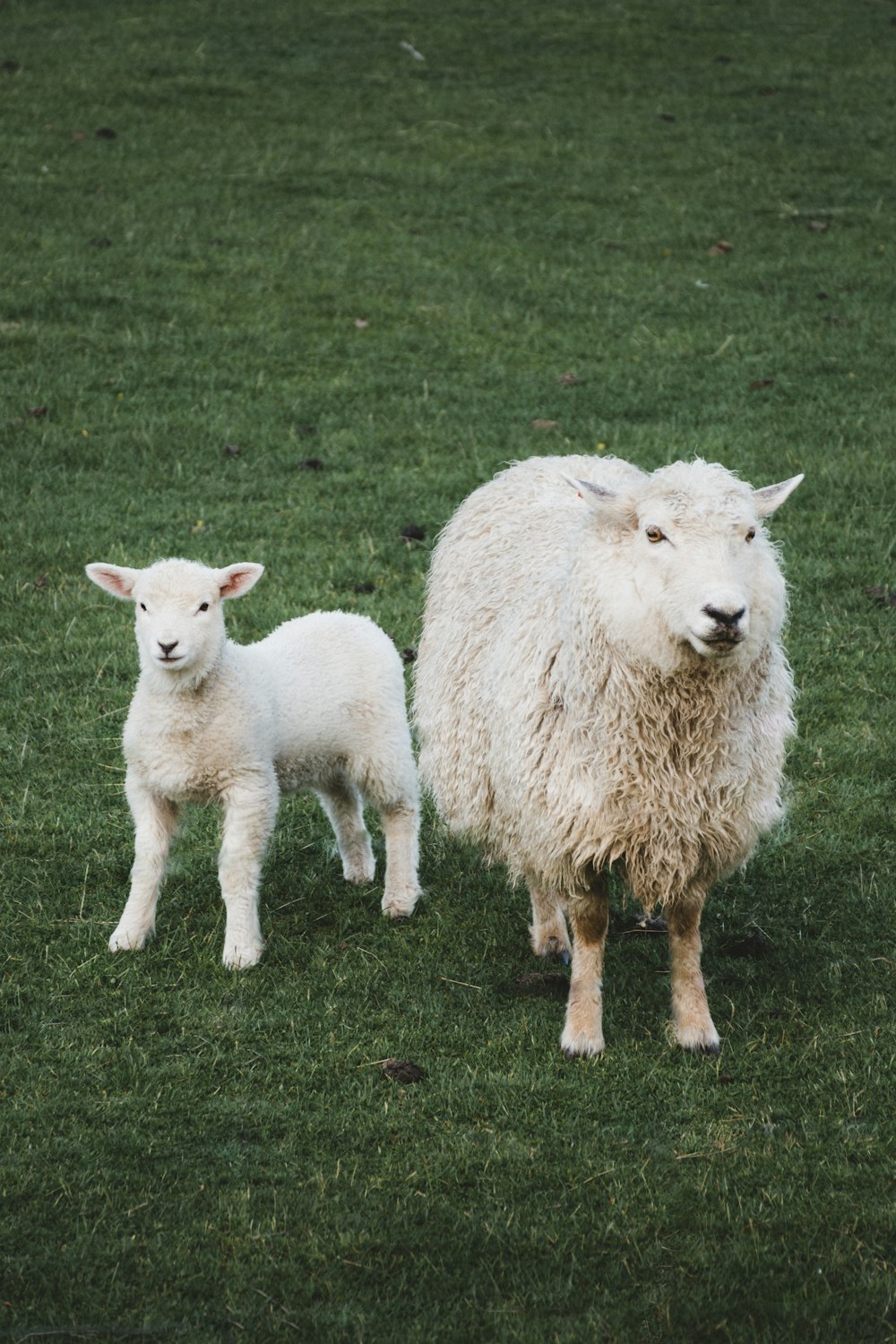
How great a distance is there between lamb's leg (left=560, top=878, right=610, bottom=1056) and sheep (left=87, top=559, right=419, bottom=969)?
1122 millimetres

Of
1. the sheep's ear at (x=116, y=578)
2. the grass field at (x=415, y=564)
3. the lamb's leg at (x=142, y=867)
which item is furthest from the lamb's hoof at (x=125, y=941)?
the sheep's ear at (x=116, y=578)

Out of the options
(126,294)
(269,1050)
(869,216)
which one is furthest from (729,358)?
(269,1050)

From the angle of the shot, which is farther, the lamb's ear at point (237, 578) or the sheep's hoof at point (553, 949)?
the sheep's hoof at point (553, 949)

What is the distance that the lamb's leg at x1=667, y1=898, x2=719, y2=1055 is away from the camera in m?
5.34

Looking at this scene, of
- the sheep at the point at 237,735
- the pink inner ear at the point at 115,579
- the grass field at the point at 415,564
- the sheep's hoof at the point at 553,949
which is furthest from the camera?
the sheep's hoof at the point at 553,949

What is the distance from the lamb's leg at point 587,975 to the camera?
5.29 meters

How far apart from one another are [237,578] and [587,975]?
1926 mm

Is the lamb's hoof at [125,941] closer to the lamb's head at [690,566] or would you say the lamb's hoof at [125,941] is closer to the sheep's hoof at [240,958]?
the sheep's hoof at [240,958]

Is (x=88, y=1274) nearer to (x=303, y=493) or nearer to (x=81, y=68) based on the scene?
(x=303, y=493)

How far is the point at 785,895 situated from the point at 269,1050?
2.40 meters

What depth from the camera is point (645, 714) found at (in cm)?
514

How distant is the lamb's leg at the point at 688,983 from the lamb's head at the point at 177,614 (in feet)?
6.17

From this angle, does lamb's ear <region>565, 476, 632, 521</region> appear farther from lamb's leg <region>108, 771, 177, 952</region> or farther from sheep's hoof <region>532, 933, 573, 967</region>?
lamb's leg <region>108, 771, 177, 952</region>

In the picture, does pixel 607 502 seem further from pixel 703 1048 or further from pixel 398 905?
pixel 398 905
